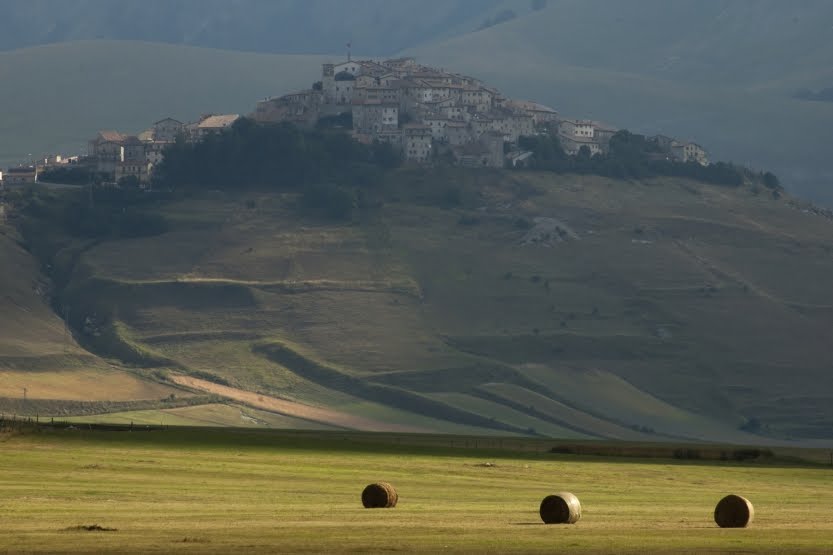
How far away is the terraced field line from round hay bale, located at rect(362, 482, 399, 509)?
103 metres

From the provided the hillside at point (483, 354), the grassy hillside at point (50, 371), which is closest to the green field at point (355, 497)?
the grassy hillside at point (50, 371)

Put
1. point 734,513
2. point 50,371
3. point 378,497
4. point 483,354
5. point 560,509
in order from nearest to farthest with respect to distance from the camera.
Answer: point 734,513 < point 560,509 < point 378,497 < point 50,371 < point 483,354

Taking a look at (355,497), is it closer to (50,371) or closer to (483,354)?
(50,371)

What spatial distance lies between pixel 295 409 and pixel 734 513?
118904mm

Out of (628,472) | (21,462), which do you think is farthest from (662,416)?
(21,462)

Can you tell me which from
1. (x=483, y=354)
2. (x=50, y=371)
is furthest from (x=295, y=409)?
(x=483, y=354)

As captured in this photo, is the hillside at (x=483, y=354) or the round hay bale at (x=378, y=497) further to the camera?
the hillside at (x=483, y=354)

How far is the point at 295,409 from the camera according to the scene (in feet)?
539

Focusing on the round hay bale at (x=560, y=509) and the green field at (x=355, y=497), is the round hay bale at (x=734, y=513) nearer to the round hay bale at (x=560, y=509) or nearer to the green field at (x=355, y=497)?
the green field at (x=355, y=497)

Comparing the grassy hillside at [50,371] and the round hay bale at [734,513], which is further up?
→ the round hay bale at [734,513]

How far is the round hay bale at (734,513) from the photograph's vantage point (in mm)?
46719

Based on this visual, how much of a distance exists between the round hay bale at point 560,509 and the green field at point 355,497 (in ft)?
1.44

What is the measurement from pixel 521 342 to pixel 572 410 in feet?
65.6

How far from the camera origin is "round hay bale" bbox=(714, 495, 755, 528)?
46.7m
